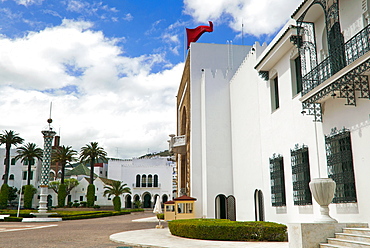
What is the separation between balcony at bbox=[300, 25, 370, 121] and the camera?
8.52 metres

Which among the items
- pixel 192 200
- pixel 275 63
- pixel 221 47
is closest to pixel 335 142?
pixel 275 63

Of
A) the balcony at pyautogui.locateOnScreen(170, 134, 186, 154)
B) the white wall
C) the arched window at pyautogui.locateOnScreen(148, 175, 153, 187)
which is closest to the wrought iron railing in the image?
the white wall

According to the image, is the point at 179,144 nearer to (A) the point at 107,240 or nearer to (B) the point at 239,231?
(A) the point at 107,240

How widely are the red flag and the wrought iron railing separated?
20.5 metres

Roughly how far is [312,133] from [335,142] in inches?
53.4

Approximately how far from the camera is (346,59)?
31.1 feet

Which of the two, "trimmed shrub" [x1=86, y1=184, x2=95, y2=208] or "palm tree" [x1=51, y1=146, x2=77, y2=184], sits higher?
Result: "palm tree" [x1=51, y1=146, x2=77, y2=184]

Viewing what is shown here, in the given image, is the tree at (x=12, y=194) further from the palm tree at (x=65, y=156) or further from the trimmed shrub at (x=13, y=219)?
the trimmed shrub at (x=13, y=219)

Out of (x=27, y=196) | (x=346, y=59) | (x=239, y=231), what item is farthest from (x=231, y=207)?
(x=27, y=196)

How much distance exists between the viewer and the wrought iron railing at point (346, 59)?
8.62m

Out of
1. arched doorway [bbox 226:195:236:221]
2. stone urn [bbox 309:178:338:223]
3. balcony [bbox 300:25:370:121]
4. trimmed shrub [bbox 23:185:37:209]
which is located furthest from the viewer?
trimmed shrub [bbox 23:185:37:209]

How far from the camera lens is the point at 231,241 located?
12.0m

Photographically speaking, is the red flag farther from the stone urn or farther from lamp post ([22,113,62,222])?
the stone urn

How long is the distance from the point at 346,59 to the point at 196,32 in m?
22.8
